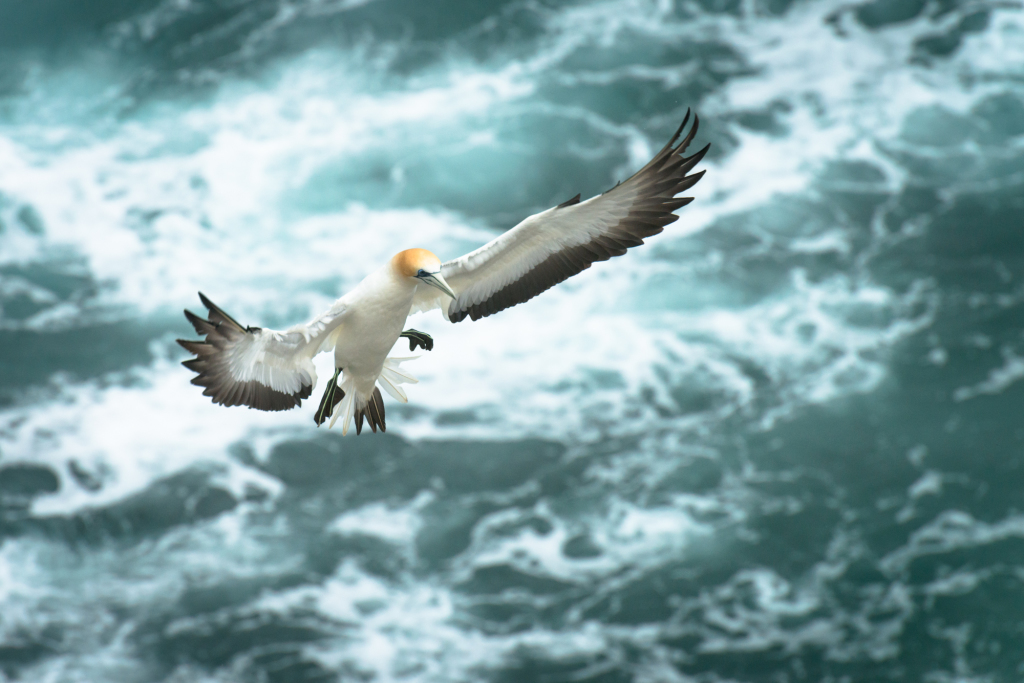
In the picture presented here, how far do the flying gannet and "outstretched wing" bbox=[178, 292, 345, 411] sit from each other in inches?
0.4

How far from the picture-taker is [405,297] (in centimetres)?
1215

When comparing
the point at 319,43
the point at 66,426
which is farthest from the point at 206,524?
the point at 319,43

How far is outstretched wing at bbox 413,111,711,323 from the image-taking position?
39.9 ft

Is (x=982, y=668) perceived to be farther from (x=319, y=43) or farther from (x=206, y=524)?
(x=319, y=43)

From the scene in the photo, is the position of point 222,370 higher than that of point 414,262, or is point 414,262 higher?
point 414,262

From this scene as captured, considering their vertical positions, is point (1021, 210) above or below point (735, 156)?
below

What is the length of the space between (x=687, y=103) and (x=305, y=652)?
19001 mm

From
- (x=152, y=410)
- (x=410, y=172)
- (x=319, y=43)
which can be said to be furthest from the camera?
(x=319, y=43)

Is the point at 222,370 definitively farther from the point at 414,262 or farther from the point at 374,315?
the point at 414,262

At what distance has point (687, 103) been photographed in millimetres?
36250

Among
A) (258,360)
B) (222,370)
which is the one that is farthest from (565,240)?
(222,370)

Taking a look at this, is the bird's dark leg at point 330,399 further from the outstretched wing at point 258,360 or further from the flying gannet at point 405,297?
the outstretched wing at point 258,360

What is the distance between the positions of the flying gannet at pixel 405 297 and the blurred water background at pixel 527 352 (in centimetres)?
1418

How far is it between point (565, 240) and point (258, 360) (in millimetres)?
3309
